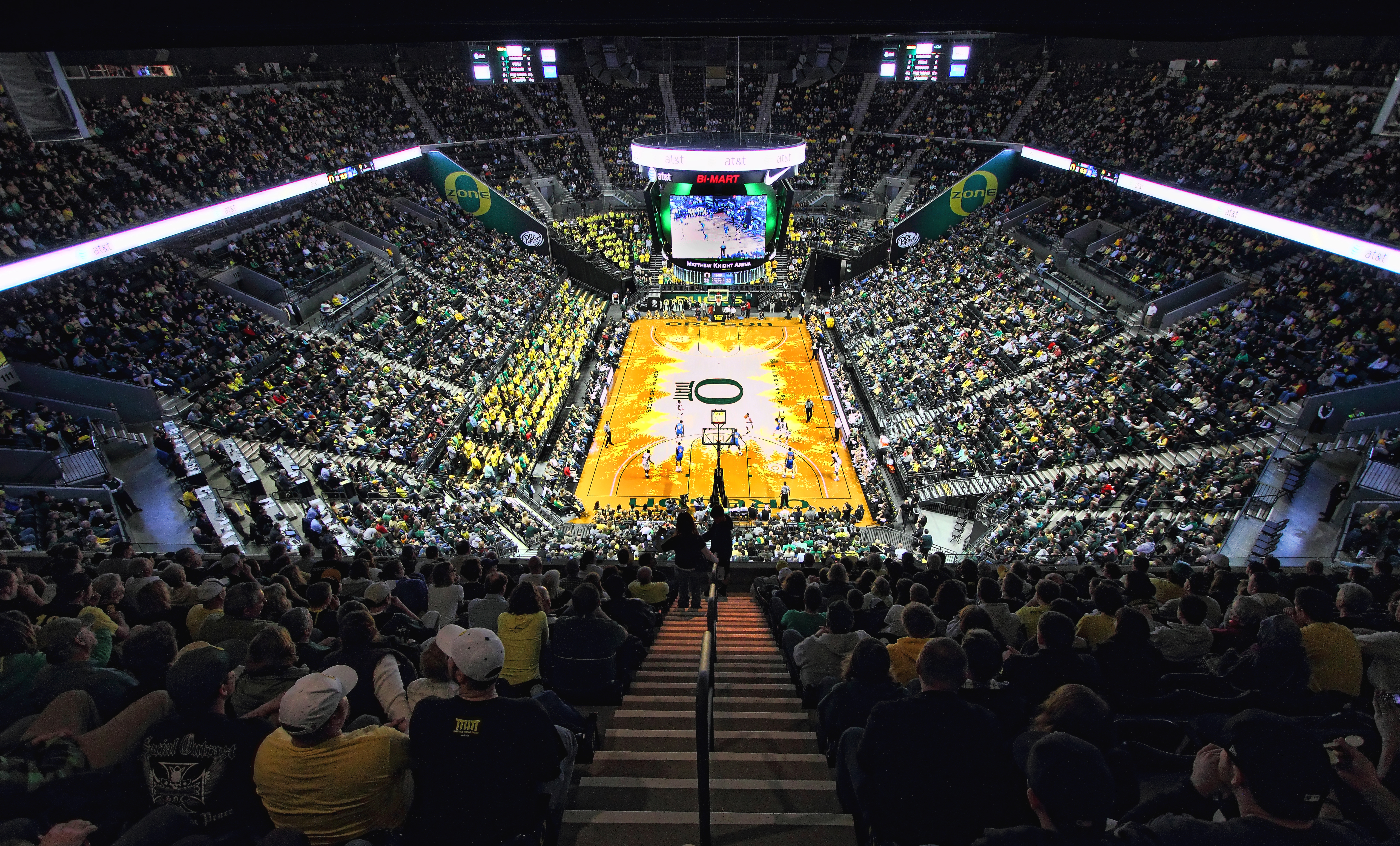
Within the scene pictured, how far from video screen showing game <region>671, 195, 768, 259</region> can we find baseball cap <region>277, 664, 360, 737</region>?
29.9 metres

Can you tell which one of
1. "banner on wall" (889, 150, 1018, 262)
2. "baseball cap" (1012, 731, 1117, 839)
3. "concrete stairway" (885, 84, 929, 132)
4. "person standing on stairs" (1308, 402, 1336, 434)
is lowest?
"baseball cap" (1012, 731, 1117, 839)

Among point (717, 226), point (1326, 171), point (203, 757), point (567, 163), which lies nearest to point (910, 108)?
point (567, 163)

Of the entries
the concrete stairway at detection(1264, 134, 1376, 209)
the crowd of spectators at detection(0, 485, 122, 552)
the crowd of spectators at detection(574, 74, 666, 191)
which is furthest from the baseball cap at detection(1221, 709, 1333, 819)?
the crowd of spectators at detection(574, 74, 666, 191)

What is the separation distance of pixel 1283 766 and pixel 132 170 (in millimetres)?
30608

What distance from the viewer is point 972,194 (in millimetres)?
40062

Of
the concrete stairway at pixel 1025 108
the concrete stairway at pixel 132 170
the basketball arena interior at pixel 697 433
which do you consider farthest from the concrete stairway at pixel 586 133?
the concrete stairway at pixel 132 170

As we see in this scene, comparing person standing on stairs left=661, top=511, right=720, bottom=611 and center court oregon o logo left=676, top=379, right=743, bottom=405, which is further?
center court oregon o logo left=676, top=379, right=743, bottom=405

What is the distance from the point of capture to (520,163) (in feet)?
147

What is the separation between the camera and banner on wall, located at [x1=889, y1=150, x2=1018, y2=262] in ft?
130

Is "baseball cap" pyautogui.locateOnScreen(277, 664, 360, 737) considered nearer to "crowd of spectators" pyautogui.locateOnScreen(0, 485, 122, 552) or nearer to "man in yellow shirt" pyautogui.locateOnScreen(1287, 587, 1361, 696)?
"man in yellow shirt" pyautogui.locateOnScreen(1287, 587, 1361, 696)

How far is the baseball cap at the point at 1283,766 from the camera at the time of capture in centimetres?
234

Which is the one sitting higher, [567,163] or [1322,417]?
[567,163]

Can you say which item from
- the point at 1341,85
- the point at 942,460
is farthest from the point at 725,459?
the point at 1341,85

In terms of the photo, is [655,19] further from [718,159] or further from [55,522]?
[718,159]
